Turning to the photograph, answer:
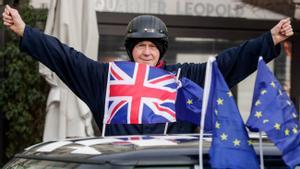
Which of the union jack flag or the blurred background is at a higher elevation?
the blurred background

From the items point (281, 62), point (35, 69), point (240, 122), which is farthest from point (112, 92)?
point (281, 62)

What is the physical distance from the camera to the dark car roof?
320cm

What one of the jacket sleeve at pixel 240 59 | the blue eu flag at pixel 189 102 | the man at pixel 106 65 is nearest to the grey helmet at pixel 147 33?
the man at pixel 106 65

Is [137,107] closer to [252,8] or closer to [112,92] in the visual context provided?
[112,92]

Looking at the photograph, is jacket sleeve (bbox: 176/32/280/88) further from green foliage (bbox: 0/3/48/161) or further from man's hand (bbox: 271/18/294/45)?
green foliage (bbox: 0/3/48/161)

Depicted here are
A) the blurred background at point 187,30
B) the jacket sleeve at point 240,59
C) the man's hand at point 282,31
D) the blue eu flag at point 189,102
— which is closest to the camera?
the blue eu flag at point 189,102

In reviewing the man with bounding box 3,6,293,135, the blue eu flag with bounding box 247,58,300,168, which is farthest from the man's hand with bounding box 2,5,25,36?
the blue eu flag with bounding box 247,58,300,168

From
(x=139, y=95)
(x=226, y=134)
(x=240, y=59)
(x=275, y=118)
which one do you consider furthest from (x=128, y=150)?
(x=240, y=59)

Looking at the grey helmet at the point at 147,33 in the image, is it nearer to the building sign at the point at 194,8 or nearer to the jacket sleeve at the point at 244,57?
the jacket sleeve at the point at 244,57

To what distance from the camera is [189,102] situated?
4090mm

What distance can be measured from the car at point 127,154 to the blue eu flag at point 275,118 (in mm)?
145

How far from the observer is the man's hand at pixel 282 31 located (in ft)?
14.3

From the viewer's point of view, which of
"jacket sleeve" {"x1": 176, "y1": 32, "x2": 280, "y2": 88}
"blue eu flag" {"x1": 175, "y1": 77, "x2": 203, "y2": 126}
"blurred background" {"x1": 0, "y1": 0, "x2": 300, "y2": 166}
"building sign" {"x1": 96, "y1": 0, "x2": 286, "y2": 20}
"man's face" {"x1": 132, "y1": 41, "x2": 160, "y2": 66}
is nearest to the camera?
"blue eu flag" {"x1": 175, "y1": 77, "x2": 203, "y2": 126}

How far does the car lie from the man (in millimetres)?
946
